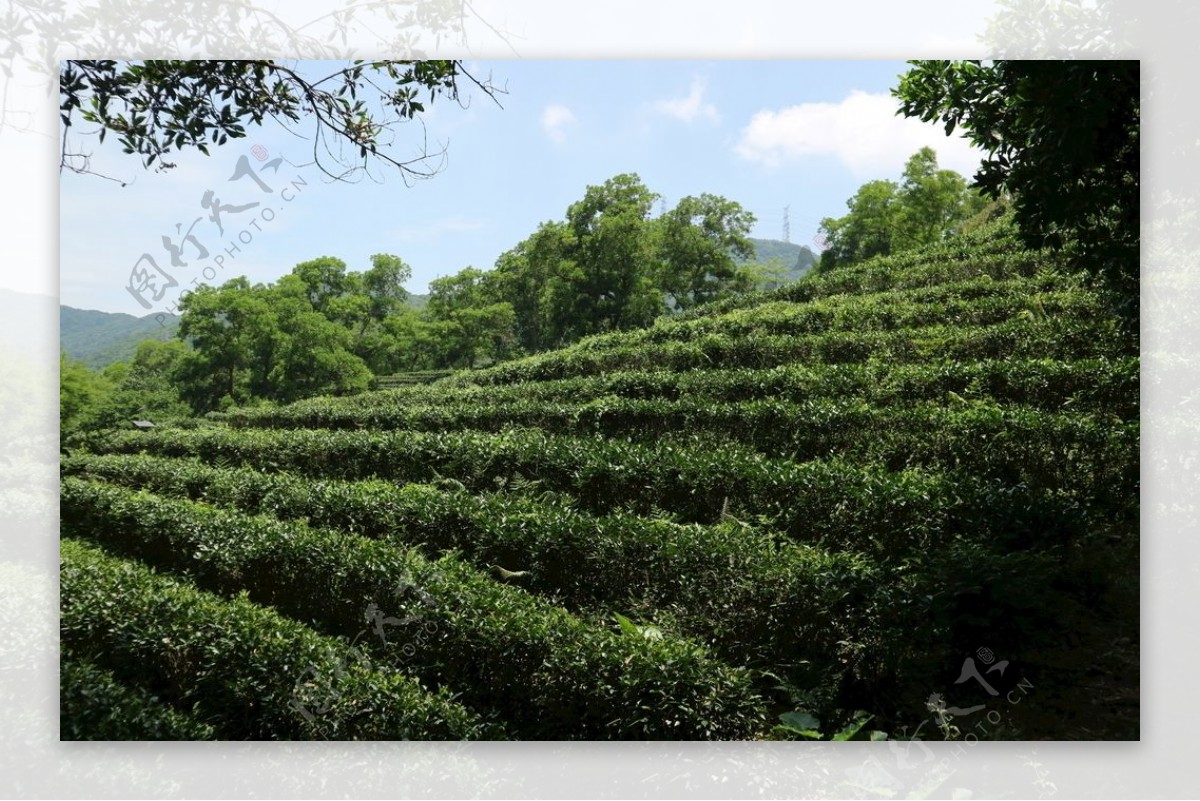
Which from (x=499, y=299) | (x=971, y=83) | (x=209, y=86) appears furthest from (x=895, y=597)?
(x=209, y=86)

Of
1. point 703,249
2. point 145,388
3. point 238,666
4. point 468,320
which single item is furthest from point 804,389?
point 145,388

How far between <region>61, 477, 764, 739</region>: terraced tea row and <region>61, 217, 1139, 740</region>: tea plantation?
2 centimetres

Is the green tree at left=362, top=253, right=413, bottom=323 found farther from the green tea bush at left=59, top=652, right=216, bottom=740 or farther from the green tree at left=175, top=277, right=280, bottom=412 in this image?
the green tea bush at left=59, top=652, right=216, bottom=740

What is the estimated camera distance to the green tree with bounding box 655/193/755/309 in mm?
5336

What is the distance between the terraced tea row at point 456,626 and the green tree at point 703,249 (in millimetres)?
2878

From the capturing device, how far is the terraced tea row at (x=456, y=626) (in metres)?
3.72

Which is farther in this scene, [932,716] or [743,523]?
[743,523]

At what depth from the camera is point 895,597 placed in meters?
3.96

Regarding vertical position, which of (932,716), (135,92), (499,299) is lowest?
(932,716)

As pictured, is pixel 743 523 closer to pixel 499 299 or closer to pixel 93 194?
pixel 499 299

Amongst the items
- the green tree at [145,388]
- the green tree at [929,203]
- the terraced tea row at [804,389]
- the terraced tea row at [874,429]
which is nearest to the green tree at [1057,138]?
the green tree at [929,203]

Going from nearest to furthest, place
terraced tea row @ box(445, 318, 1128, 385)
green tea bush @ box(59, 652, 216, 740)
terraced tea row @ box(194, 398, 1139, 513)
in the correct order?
Result: 1. green tea bush @ box(59, 652, 216, 740)
2. terraced tea row @ box(194, 398, 1139, 513)
3. terraced tea row @ box(445, 318, 1128, 385)

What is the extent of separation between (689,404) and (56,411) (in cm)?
505

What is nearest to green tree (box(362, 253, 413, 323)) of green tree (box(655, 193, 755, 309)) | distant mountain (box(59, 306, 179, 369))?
distant mountain (box(59, 306, 179, 369))
